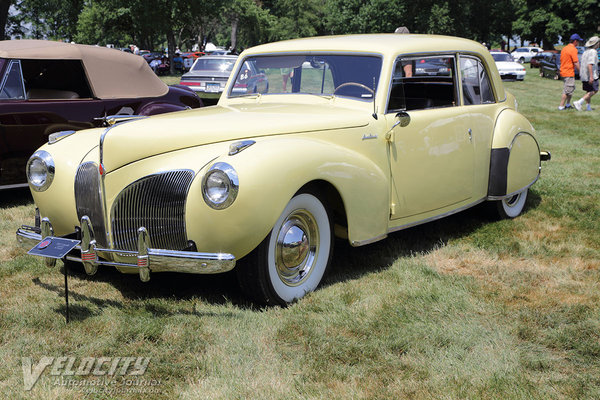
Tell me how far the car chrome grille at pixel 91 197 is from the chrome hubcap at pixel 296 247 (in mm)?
992

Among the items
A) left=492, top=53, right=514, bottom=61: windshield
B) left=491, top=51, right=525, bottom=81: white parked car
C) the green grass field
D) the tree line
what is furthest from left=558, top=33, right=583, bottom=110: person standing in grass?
the tree line

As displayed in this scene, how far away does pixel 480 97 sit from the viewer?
207 inches

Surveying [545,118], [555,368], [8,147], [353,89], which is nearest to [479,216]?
[353,89]

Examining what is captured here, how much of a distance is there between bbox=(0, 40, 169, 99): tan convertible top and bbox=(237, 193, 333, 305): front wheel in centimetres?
407

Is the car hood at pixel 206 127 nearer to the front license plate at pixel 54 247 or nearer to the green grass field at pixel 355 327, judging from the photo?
the front license plate at pixel 54 247

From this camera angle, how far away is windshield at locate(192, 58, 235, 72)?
55.5ft

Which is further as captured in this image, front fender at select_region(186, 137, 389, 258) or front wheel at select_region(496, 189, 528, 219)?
front wheel at select_region(496, 189, 528, 219)

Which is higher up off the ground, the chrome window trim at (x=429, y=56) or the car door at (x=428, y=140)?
→ the chrome window trim at (x=429, y=56)

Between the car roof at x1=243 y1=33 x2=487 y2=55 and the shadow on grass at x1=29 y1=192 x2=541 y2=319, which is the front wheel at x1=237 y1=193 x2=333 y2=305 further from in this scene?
the car roof at x1=243 y1=33 x2=487 y2=55

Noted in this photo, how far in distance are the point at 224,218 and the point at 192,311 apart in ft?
2.20

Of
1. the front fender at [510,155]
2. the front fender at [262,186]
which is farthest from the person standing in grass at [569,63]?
the front fender at [262,186]

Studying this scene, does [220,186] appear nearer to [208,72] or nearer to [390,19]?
[208,72]

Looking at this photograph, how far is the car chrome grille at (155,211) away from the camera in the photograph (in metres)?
3.29

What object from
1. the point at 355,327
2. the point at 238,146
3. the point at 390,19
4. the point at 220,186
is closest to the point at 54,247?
the point at 220,186
